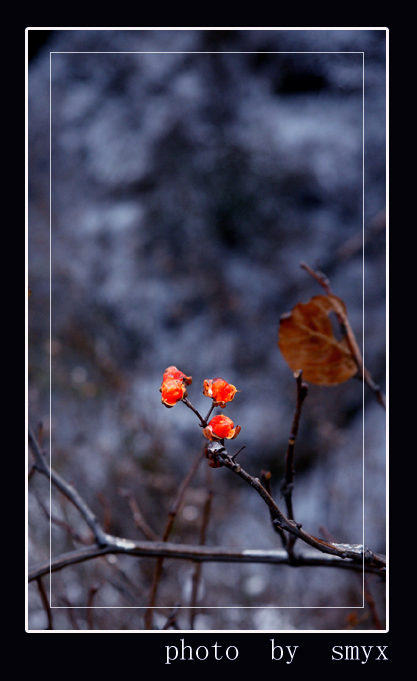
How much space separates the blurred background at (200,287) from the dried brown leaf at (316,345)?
31 centimetres

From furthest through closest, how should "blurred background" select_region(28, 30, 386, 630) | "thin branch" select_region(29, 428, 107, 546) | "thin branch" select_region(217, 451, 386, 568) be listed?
1. "blurred background" select_region(28, 30, 386, 630)
2. "thin branch" select_region(29, 428, 107, 546)
3. "thin branch" select_region(217, 451, 386, 568)

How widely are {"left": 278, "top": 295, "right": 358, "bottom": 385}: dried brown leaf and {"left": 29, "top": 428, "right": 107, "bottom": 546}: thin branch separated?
8.2 inches

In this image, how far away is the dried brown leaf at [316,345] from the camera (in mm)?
396

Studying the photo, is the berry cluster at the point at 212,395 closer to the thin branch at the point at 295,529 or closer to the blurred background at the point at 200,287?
the thin branch at the point at 295,529

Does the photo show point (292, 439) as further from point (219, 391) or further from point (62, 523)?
point (62, 523)

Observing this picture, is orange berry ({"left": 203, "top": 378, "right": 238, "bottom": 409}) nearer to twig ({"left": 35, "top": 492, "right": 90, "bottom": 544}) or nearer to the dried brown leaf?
the dried brown leaf

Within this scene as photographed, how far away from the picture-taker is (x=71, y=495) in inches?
15.6

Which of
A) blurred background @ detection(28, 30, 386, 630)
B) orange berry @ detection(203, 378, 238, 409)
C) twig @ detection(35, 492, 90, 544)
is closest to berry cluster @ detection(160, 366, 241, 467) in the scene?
orange berry @ detection(203, 378, 238, 409)

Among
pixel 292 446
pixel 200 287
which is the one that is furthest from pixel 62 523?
pixel 200 287

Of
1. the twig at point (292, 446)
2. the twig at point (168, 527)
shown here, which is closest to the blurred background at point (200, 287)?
the twig at point (168, 527)

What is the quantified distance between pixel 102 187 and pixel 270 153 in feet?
0.95

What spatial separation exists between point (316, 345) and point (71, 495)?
0.24 m

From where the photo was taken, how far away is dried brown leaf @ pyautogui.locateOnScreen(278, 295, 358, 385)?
1.30ft

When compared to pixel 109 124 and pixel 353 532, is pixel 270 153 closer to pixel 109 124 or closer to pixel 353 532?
pixel 109 124
